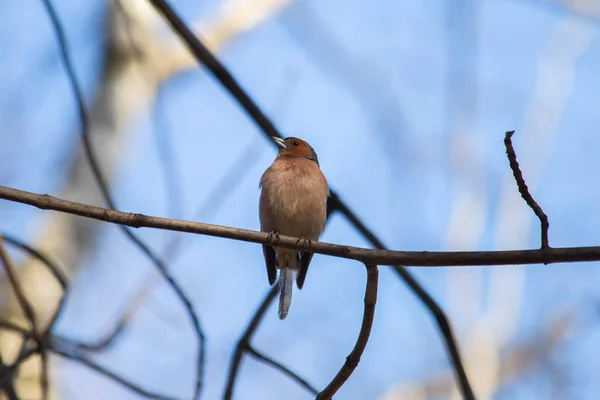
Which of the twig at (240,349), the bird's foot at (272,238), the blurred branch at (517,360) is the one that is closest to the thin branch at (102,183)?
the twig at (240,349)

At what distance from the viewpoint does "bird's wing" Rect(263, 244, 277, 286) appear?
601 centimetres

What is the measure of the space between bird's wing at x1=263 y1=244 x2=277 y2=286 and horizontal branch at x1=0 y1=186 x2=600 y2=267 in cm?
255

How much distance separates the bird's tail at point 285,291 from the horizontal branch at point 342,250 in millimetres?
1739

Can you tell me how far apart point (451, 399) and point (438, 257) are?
34.6 ft

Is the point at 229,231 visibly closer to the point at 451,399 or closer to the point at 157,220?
the point at 157,220

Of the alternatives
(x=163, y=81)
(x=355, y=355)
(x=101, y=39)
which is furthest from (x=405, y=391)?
(x=355, y=355)

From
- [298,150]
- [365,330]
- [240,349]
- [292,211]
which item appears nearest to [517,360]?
[298,150]

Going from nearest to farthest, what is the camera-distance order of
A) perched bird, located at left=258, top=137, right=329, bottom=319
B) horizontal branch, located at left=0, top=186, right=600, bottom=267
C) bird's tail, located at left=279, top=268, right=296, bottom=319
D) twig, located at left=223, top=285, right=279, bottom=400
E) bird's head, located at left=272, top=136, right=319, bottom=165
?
horizontal branch, located at left=0, top=186, right=600, bottom=267, twig, located at left=223, top=285, right=279, bottom=400, bird's tail, located at left=279, top=268, right=296, bottom=319, perched bird, located at left=258, top=137, right=329, bottom=319, bird's head, located at left=272, top=136, right=319, bottom=165

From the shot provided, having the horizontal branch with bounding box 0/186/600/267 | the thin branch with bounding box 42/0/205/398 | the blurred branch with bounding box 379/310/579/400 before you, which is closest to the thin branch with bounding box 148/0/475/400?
the thin branch with bounding box 42/0/205/398

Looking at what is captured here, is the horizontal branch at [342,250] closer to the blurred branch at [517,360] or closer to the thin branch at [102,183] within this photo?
the thin branch at [102,183]

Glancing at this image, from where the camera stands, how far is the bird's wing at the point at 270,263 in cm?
601

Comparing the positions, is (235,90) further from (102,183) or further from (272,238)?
(272,238)

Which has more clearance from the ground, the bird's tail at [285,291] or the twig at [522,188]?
the bird's tail at [285,291]

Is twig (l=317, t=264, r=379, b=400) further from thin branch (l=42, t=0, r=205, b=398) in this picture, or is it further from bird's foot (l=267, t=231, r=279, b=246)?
thin branch (l=42, t=0, r=205, b=398)
